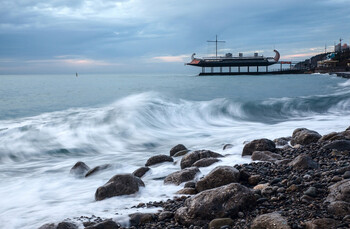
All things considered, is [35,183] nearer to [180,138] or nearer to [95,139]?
[95,139]

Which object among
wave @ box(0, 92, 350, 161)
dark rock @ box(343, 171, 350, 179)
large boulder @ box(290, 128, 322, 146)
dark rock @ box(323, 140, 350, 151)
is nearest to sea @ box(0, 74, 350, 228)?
wave @ box(0, 92, 350, 161)

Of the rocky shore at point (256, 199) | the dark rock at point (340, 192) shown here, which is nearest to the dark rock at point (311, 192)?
the rocky shore at point (256, 199)

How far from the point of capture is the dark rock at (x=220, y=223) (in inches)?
123

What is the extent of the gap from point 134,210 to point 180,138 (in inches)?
304

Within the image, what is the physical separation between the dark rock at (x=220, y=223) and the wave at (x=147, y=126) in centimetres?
692

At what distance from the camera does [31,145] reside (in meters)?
10.4

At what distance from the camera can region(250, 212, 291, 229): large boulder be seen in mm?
2764

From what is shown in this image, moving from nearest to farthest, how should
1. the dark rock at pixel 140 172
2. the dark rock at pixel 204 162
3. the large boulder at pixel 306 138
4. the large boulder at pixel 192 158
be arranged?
the dark rock at pixel 204 162
the dark rock at pixel 140 172
the large boulder at pixel 192 158
the large boulder at pixel 306 138

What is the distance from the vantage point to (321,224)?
2.71 m

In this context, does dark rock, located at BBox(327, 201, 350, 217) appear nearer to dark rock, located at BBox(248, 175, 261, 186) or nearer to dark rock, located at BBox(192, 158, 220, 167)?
dark rock, located at BBox(248, 175, 261, 186)

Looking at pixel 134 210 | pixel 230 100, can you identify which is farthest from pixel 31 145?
pixel 230 100

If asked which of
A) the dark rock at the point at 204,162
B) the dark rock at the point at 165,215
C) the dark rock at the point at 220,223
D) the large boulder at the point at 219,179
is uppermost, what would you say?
the large boulder at the point at 219,179

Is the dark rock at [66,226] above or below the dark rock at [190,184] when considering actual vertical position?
below

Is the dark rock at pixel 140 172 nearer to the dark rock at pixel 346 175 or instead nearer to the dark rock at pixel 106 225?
the dark rock at pixel 106 225
